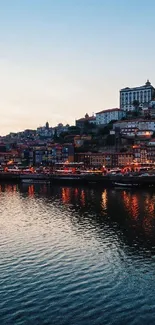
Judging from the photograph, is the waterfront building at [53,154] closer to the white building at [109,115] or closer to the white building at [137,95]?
the white building at [109,115]

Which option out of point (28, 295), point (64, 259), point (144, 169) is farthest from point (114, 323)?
point (144, 169)

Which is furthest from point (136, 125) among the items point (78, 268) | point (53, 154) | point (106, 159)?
point (78, 268)

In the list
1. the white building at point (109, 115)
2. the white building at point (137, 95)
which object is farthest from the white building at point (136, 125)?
the white building at point (137, 95)

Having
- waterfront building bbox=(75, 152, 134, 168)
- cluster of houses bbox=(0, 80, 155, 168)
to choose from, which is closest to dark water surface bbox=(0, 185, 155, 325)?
waterfront building bbox=(75, 152, 134, 168)

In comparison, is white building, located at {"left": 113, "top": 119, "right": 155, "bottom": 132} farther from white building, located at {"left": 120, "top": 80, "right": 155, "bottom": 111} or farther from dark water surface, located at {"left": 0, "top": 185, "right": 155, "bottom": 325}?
dark water surface, located at {"left": 0, "top": 185, "right": 155, "bottom": 325}

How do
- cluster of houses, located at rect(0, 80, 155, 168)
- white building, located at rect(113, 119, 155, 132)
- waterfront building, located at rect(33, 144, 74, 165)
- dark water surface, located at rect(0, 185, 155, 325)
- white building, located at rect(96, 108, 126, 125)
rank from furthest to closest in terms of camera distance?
white building, located at rect(96, 108, 126, 125)
white building, located at rect(113, 119, 155, 132)
waterfront building, located at rect(33, 144, 74, 165)
cluster of houses, located at rect(0, 80, 155, 168)
dark water surface, located at rect(0, 185, 155, 325)

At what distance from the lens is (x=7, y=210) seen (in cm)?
4003

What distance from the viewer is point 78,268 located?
1933 cm

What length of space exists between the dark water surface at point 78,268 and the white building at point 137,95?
94.5 m

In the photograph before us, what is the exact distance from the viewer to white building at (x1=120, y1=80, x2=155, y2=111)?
4937 inches

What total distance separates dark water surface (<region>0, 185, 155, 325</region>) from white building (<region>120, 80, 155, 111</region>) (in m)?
94.5

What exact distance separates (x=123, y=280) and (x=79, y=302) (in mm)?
3346

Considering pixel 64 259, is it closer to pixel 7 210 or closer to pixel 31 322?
pixel 31 322

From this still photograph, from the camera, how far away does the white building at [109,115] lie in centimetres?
11875
